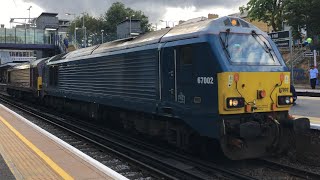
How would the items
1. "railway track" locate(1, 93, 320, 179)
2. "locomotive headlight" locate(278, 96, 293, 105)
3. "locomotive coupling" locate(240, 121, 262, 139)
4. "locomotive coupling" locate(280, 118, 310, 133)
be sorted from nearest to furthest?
1. "locomotive coupling" locate(240, 121, 262, 139)
2. "railway track" locate(1, 93, 320, 179)
3. "locomotive coupling" locate(280, 118, 310, 133)
4. "locomotive headlight" locate(278, 96, 293, 105)

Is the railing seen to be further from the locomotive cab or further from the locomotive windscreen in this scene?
the locomotive cab

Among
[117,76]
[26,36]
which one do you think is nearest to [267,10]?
[26,36]

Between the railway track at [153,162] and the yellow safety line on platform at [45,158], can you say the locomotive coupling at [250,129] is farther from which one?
the yellow safety line on platform at [45,158]

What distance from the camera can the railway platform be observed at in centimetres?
692

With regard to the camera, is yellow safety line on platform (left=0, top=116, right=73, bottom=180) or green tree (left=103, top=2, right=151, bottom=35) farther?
green tree (left=103, top=2, right=151, bottom=35)

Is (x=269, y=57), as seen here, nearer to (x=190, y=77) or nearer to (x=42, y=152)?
(x=190, y=77)

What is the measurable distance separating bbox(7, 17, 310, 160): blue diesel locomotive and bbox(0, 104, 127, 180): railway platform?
7.24 feet

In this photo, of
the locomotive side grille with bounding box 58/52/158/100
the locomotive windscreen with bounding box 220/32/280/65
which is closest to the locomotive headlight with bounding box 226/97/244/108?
the locomotive windscreen with bounding box 220/32/280/65

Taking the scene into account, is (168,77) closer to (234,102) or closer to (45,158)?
(234,102)

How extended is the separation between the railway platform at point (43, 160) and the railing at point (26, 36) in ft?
153

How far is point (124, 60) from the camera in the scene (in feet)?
37.5

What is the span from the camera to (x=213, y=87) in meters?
7.92

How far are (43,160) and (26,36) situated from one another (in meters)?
53.2

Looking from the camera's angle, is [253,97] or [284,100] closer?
[253,97]
